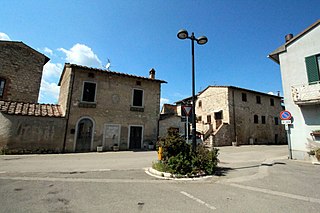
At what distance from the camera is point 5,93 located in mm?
15469

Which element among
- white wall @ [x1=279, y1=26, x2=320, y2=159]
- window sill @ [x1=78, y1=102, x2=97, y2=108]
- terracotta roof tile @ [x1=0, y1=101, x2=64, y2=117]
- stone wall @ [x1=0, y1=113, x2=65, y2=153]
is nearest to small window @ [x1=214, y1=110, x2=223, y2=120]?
white wall @ [x1=279, y1=26, x2=320, y2=159]

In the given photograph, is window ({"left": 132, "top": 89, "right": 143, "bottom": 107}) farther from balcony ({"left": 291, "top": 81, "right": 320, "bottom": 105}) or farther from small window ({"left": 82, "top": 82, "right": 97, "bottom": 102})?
balcony ({"left": 291, "top": 81, "right": 320, "bottom": 105})

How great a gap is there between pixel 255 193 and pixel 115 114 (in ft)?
41.6

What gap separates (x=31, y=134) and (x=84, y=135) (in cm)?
355

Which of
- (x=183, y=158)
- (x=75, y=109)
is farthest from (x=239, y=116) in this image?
(x=75, y=109)

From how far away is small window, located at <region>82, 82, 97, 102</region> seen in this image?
14.2m

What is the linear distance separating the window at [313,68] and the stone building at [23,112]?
17097mm

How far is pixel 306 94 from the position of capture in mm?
8898

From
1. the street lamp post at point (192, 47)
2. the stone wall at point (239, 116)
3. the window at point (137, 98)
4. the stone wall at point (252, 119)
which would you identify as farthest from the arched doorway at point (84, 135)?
the stone wall at point (252, 119)

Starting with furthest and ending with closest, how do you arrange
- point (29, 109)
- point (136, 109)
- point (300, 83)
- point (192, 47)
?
point (136, 109)
point (29, 109)
point (300, 83)
point (192, 47)

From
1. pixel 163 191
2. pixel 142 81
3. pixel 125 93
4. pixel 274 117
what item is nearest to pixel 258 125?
pixel 274 117

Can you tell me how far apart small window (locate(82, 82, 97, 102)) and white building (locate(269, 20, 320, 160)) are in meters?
14.7

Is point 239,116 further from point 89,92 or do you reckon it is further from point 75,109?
point 75,109

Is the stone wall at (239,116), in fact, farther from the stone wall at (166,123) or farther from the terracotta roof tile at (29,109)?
the terracotta roof tile at (29,109)
